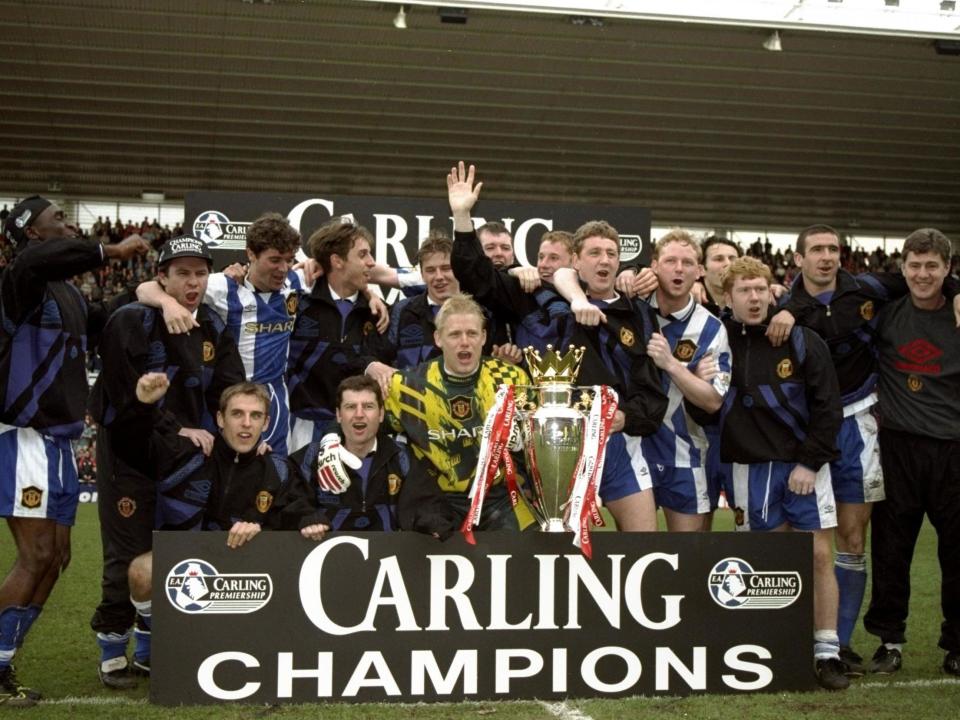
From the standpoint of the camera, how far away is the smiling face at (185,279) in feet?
17.4

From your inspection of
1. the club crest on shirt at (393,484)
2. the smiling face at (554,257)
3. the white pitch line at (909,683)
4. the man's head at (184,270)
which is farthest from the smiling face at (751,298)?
the man's head at (184,270)

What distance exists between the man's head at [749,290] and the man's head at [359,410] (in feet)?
5.97

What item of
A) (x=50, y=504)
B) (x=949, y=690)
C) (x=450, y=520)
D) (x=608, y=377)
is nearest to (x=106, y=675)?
(x=50, y=504)

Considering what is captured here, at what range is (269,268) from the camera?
18.9 ft

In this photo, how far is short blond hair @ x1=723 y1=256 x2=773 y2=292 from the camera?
5.54 metres

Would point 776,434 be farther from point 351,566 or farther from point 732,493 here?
point 351,566

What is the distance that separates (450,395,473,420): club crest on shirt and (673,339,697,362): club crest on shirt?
1.21 m

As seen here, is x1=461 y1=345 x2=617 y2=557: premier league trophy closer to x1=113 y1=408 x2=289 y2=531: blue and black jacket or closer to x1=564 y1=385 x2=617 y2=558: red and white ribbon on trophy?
x1=564 y1=385 x2=617 y2=558: red and white ribbon on trophy

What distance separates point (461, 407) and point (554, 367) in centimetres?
45

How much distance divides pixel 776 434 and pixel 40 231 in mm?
3471

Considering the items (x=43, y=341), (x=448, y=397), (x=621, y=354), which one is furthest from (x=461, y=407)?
(x=43, y=341)

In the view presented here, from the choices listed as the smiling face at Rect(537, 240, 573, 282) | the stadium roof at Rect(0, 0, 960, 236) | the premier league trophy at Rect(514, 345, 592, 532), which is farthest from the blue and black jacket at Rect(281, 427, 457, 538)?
the stadium roof at Rect(0, 0, 960, 236)

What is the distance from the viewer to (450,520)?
4730 millimetres

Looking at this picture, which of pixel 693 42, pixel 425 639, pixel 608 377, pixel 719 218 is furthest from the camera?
pixel 719 218
